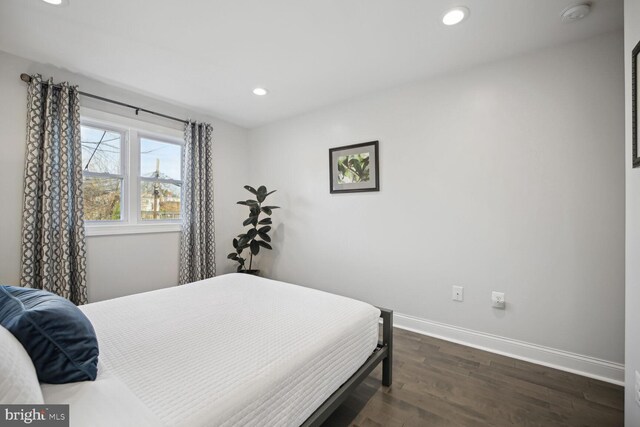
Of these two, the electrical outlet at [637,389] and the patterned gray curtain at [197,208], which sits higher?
the patterned gray curtain at [197,208]

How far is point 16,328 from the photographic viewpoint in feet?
2.87

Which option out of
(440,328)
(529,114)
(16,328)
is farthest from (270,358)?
(529,114)

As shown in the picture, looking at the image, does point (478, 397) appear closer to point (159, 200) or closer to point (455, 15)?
point (455, 15)

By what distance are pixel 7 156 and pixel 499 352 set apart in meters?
4.33

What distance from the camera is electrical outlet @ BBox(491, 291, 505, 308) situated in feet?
7.31

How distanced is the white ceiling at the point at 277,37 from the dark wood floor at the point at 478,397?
2419 millimetres

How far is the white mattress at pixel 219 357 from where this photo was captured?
858 mm

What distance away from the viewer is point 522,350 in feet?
7.02

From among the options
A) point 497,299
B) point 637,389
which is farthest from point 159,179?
point 637,389

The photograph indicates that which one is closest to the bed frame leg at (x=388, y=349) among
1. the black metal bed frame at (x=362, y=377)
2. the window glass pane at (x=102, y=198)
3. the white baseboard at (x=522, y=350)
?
the black metal bed frame at (x=362, y=377)

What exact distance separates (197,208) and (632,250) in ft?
12.0

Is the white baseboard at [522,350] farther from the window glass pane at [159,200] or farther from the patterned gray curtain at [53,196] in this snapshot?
the patterned gray curtain at [53,196]

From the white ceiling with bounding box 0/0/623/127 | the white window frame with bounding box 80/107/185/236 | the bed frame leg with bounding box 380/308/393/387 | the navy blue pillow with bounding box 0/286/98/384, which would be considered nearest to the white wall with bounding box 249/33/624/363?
the white ceiling with bounding box 0/0/623/127

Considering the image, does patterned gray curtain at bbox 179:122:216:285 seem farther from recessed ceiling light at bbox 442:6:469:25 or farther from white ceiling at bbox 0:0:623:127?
recessed ceiling light at bbox 442:6:469:25
